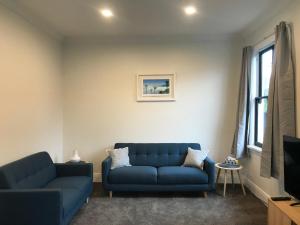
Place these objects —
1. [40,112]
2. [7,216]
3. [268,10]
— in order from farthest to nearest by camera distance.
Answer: [40,112] → [268,10] → [7,216]

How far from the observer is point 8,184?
2723mm

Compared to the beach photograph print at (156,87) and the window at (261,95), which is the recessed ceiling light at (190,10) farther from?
the beach photograph print at (156,87)

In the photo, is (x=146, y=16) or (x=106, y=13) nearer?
(x=106, y=13)

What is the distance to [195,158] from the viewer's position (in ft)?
14.3

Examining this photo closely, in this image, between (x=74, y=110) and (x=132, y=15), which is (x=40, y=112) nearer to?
(x=74, y=110)

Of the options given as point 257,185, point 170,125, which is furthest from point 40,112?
point 257,185

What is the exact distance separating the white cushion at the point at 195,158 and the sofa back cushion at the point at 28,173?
2.17m

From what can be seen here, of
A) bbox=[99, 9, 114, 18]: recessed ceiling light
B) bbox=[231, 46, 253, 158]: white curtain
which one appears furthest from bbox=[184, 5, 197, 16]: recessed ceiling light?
bbox=[231, 46, 253, 158]: white curtain

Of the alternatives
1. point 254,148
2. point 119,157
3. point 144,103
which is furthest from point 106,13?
point 254,148

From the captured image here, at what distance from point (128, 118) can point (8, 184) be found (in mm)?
2570

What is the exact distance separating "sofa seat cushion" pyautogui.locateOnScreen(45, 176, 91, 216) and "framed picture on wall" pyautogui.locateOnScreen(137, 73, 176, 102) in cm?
188

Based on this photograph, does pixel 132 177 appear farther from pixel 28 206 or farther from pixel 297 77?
pixel 297 77

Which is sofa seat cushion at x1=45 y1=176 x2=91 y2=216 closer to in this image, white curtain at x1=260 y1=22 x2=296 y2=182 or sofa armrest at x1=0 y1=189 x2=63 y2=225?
sofa armrest at x1=0 y1=189 x2=63 y2=225

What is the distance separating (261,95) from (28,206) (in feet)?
12.3
